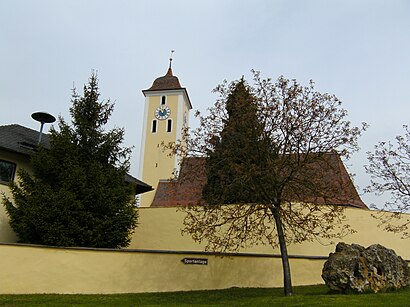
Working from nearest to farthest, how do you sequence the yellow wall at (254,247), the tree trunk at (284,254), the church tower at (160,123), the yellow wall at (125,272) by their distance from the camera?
the tree trunk at (284,254)
the yellow wall at (125,272)
the yellow wall at (254,247)
the church tower at (160,123)

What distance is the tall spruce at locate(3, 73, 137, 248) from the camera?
47.0ft

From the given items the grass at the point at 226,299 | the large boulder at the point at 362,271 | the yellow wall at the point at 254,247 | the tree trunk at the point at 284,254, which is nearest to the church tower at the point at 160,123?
the yellow wall at the point at 254,247

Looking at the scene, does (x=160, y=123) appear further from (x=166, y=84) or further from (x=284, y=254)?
(x=284, y=254)

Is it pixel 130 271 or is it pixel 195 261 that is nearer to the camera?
pixel 130 271

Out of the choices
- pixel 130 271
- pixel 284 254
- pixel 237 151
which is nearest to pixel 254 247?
pixel 284 254

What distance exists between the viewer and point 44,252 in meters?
13.3

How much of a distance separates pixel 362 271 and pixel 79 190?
960 cm

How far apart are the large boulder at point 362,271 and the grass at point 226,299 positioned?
383 millimetres

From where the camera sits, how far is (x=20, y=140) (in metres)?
18.2

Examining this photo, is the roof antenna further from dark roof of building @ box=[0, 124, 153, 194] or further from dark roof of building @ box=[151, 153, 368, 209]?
dark roof of building @ box=[151, 153, 368, 209]

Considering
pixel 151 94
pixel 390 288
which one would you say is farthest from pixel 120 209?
pixel 151 94

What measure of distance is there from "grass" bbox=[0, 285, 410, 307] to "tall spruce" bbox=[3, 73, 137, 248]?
7.95 ft

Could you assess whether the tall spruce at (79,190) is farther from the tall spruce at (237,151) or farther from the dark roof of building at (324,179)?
the tall spruce at (237,151)

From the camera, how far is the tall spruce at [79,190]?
47.0 ft
